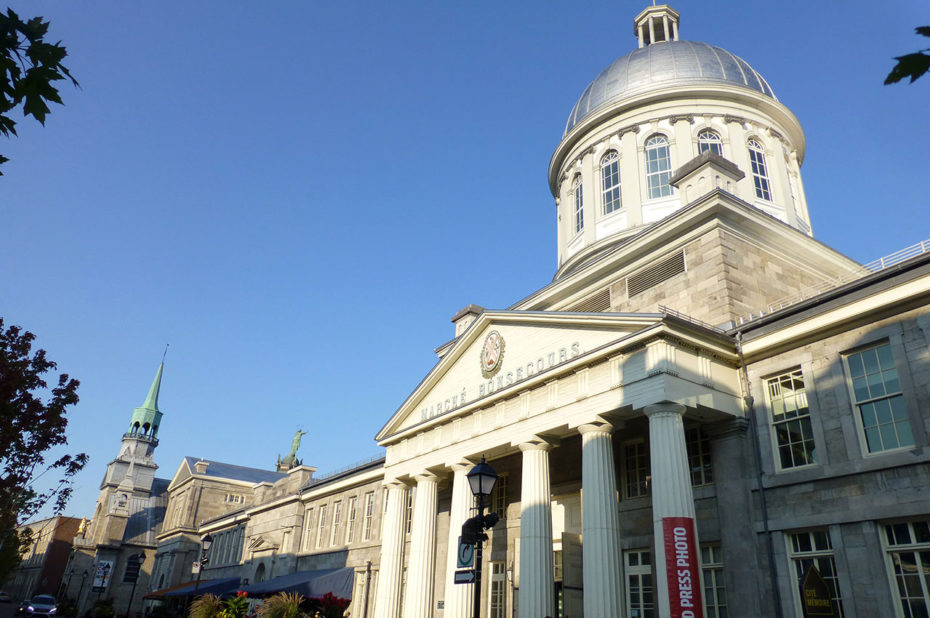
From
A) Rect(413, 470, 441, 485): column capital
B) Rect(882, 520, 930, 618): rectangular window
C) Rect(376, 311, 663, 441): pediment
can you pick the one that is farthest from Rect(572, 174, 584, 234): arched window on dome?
Rect(882, 520, 930, 618): rectangular window

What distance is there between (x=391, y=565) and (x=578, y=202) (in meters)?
19.8

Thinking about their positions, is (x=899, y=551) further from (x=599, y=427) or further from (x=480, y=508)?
(x=480, y=508)

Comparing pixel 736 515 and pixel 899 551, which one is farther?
pixel 736 515

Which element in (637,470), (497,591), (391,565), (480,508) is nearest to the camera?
(480,508)

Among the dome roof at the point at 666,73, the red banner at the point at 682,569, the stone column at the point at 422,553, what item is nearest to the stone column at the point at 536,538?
the red banner at the point at 682,569

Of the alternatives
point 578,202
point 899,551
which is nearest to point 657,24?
point 578,202

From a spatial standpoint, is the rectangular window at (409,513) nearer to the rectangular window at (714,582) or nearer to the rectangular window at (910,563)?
the rectangular window at (714,582)

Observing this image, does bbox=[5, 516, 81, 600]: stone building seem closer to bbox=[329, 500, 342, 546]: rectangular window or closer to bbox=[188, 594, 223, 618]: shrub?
bbox=[329, 500, 342, 546]: rectangular window

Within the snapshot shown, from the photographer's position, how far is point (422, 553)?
82.1ft

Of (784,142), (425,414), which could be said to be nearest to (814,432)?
(425,414)

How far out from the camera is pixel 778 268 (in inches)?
926

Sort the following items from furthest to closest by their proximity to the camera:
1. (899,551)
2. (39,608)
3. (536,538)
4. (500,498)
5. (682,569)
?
(39,608) < (500,498) < (536,538) < (682,569) < (899,551)

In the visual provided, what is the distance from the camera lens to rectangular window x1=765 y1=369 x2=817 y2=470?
16703 millimetres

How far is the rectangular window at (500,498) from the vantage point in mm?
25766
